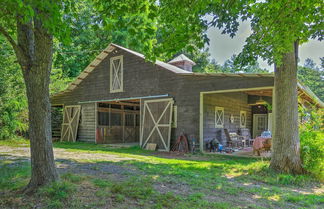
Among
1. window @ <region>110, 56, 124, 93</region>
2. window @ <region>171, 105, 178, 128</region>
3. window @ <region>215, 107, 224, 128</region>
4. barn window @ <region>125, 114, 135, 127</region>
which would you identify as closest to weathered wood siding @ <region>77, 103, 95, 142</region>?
window @ <region>110, 56, 124, 93</region>

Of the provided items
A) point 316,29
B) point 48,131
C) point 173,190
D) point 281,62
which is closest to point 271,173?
point 281,62

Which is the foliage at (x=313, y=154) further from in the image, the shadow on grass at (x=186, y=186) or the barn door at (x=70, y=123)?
the barn door at (x=70, y=123)

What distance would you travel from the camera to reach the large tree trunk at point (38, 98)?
3674 millimetres

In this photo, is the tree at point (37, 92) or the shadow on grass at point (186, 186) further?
the shadow on grass at point (186, 186)

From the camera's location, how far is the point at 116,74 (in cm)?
1345

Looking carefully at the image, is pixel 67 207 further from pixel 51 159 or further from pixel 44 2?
pixel 44 2

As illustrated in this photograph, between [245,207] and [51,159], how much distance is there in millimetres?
2860

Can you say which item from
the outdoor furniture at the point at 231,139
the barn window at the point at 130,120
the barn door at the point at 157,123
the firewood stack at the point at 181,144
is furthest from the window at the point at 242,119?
the barn window at the point at 130,120

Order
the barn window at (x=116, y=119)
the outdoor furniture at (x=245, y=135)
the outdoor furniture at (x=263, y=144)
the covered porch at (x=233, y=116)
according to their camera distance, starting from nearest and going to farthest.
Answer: the outdoor furniture at (x=263, y=144), the covered porch at (x=233, y=116), the outdoor furniture at (x=245, y=135), the barn window at (x=116, y=119)

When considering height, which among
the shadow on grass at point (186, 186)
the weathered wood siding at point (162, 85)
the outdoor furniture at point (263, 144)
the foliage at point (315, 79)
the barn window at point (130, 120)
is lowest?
the shadow on grass at point (186, 186)

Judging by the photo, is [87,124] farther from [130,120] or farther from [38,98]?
[38,98]

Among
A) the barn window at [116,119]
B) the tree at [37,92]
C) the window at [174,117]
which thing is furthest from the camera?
the barn window at [116,119]

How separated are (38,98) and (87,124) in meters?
11.4

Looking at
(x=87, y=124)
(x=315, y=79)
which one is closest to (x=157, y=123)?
(x=87, y=124)
